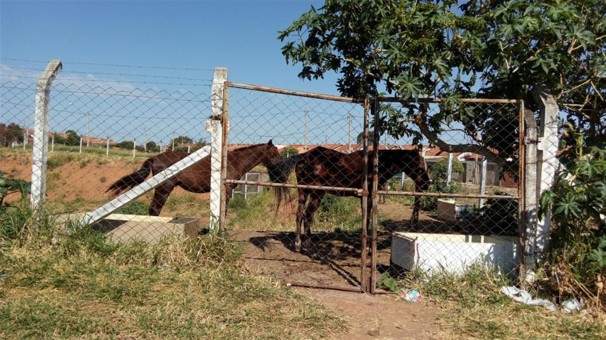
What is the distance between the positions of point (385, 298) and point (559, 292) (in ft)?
5.30

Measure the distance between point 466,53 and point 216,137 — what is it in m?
2.88

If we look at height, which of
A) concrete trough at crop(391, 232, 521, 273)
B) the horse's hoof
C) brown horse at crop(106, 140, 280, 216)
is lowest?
the horse's hoof

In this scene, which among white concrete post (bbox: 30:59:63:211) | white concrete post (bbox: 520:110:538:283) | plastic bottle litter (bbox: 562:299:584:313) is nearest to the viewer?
plastic bottle litter (bbox: 562:299:584:313)

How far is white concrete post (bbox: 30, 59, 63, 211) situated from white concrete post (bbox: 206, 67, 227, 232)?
1913 mm

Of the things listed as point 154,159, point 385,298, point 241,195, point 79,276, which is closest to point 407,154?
point 385,298

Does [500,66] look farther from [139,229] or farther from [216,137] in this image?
[139,229]

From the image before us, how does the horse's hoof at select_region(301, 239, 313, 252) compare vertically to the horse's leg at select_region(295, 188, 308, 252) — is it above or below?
below

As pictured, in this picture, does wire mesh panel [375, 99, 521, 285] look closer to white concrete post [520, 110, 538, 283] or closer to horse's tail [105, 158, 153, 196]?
white concrete post [520, 110, 538, 283]

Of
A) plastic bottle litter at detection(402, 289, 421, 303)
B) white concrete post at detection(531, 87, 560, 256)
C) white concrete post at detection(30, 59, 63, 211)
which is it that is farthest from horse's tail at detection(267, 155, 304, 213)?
white concrete post at detection(531, 87, 560, 256)

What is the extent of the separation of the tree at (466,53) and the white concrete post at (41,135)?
271cm

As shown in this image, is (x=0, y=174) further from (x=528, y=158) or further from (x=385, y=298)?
(x=528, y=158)

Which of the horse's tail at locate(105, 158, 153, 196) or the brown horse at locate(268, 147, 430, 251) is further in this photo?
the horse's tail at locate(105, 158, 153, 196)

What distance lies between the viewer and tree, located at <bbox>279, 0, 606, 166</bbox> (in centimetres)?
420

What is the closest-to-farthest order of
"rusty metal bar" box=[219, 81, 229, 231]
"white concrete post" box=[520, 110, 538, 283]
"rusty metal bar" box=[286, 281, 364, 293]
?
"white concrete post" box=[520, 110, 538, 283] → "rusty metal bar" box=[286, 281, 364, 293] → "rusty metal bar" box=[219, 81, 229, 231]
